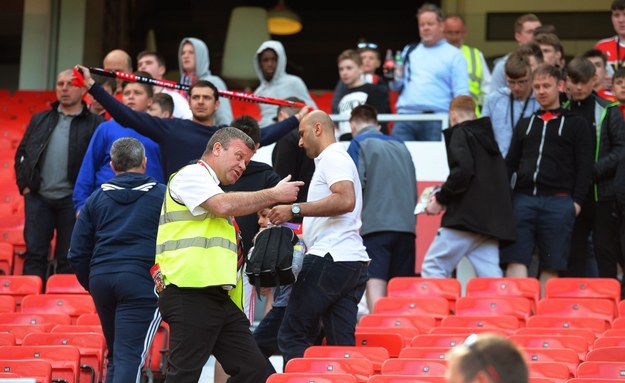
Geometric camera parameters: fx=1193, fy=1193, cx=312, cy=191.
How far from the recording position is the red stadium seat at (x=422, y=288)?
836 cm

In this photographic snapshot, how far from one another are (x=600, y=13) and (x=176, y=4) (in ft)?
20.4

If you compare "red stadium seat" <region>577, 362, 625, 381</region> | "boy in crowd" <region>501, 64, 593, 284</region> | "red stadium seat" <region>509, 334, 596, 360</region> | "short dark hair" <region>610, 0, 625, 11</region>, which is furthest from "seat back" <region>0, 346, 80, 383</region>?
"short dark hair" <region>610, 0, 625, 11</region>

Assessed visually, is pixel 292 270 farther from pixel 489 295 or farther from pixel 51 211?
pixel 51 211

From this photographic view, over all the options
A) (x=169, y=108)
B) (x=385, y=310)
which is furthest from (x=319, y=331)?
(x=169, y=108)

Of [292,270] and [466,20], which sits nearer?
[292,270]

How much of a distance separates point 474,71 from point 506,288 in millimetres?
3836

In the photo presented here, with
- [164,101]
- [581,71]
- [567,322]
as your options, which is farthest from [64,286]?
[581,71]

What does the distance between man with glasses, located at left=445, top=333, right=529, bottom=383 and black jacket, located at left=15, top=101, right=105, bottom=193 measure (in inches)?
257

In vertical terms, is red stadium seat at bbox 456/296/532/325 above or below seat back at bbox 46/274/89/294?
above

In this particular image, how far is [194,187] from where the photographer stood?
5707mm

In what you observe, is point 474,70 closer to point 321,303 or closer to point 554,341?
point 554,341

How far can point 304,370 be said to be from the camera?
6195 millimetres

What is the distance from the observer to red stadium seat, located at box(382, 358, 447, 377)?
6.09 m

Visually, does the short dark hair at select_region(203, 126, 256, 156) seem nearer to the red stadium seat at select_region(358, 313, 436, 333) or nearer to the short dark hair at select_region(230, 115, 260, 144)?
the short dark hair at select_region(230, 115, 260, 144)
